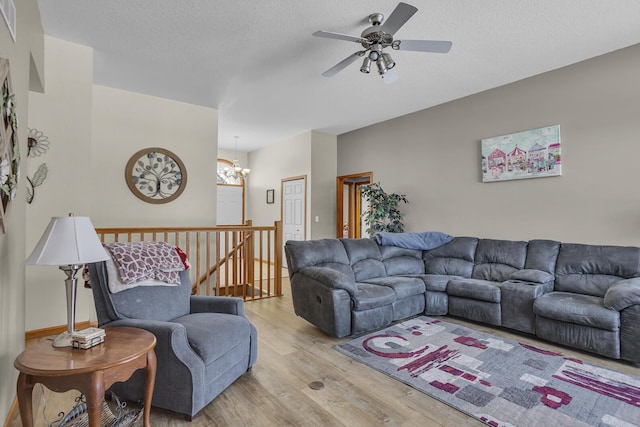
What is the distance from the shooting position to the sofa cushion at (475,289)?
11.2 ft

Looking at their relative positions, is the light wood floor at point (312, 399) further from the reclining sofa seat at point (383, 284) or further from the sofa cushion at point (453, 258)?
the sofa cushion at point (453, 258)

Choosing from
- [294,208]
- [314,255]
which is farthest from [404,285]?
[294,208]

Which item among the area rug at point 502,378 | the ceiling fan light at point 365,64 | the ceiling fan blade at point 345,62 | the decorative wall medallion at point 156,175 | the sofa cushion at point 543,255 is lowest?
the area rug at point 502,378

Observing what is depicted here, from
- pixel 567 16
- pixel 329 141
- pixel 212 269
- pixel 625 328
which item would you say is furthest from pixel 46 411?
pixel 329 141

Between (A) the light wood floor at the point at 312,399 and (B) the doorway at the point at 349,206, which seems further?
(B) the doorway at the point at 349,206

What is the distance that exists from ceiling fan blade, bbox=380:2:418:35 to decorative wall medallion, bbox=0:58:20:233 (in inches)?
87.1

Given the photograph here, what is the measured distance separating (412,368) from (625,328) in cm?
176

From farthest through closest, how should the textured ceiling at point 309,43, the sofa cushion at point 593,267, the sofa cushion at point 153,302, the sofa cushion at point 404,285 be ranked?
the sofa cushion at point 404,285 → the sofa cushion at point 593,267 → the textured ceiling at point 309,43 → the sofa cushion at point 153,302

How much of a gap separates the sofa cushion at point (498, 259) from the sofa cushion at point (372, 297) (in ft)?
4.30

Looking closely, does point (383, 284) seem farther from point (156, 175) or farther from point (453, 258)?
point (156, 175)

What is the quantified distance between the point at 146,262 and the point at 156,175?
2.77m

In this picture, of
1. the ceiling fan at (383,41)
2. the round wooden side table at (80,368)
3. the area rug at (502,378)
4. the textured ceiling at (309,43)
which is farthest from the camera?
the textured ceiling at (309,43)

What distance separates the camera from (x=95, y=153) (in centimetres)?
425

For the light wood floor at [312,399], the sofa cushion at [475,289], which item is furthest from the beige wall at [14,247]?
the sofa cushion at [475,289]
